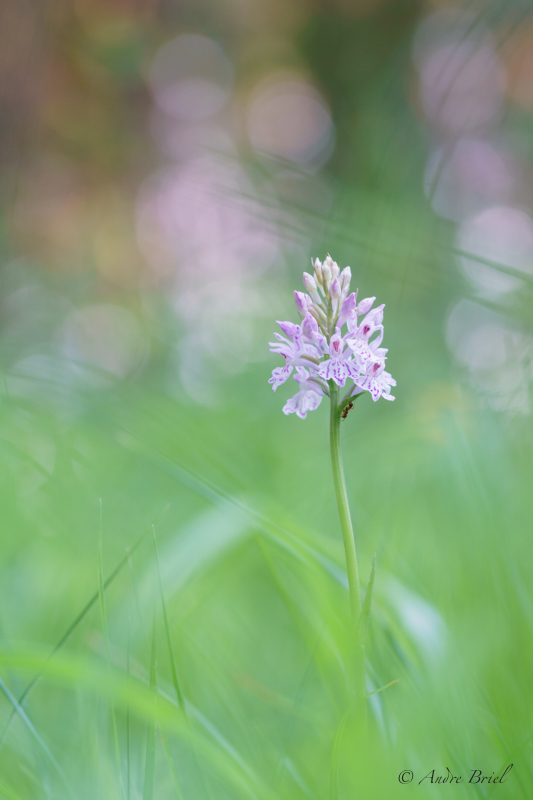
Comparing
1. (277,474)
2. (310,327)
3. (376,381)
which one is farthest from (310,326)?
(277,474)

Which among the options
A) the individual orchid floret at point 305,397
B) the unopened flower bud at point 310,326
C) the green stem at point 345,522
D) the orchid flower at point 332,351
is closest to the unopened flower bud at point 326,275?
the orchid flower at point 332,351

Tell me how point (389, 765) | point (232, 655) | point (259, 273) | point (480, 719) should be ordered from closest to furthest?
point (389, 765)
point (480, 719)
point (232, 655)
point (259, 273)

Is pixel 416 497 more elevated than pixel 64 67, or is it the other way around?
pixel 64 67

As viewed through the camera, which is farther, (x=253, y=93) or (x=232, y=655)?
(x=253, y=93)

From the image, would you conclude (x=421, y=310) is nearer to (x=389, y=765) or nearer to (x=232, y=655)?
(x=232, y=655)

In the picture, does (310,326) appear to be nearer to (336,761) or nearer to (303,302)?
(303,302)

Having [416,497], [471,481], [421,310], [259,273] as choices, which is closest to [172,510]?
[416,497]
